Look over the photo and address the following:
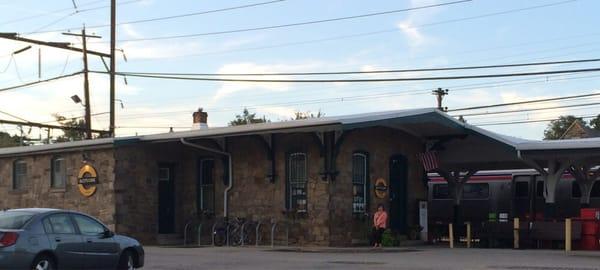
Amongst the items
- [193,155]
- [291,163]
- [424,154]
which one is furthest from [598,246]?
[193,155]

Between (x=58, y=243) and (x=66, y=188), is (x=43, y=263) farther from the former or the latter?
(x=66, y=188)

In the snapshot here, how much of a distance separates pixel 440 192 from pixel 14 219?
77.1 ft

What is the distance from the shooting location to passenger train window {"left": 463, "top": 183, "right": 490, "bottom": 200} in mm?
33344

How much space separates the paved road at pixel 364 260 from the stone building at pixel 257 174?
2391 mm

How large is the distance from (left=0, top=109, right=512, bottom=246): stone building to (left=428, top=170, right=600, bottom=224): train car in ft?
19.5

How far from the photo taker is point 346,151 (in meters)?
23.8

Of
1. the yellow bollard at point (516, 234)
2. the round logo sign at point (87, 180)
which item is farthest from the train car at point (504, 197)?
the round logo sign at point (87, 180)

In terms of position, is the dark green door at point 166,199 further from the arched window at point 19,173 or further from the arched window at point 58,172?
the arched window at point 19,173

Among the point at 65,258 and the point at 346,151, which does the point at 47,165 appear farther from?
the point at 65,258

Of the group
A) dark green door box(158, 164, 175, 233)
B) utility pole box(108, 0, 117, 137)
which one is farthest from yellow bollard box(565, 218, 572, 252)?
utility pole box(108, 0, 117, 137)

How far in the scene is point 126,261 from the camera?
15.3m

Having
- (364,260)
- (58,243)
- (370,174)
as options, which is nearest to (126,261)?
(58,243)

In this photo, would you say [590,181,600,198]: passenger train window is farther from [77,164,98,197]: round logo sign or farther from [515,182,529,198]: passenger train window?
[77,164,98,197]: round logo sign

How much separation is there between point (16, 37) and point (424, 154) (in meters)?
17.7
